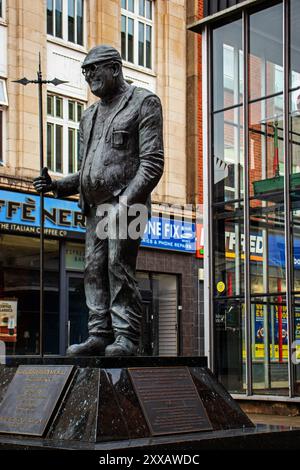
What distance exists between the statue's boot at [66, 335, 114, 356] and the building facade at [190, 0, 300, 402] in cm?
951

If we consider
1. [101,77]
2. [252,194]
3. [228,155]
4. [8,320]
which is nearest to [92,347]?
[101,77]

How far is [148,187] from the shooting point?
27.4ft

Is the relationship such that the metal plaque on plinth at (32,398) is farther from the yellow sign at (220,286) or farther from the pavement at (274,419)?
the yellow sign at (220,286)

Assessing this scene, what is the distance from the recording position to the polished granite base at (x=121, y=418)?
6922mm

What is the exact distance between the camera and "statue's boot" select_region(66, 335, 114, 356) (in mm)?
8094

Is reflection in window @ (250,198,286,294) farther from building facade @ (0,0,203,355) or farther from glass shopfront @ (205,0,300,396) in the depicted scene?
building facade @ (0,0,203,355)

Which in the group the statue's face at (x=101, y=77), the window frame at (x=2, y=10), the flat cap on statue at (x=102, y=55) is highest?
the window frame at (x=2, y=10)

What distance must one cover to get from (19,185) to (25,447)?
16393 millimetres

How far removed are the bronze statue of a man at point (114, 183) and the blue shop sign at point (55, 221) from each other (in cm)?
1216

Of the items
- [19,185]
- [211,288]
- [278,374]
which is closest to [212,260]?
[211,288]

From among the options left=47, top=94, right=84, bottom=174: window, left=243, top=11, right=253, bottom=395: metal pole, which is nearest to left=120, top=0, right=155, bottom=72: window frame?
left=47, top=94, right=84, bottom=174: window

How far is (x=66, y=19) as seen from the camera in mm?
25016

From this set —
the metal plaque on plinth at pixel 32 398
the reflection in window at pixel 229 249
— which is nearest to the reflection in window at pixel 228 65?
the reflection in window at pixel 229 249

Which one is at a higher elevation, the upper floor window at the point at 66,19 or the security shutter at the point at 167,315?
the upper floor window at the point at 66,19
